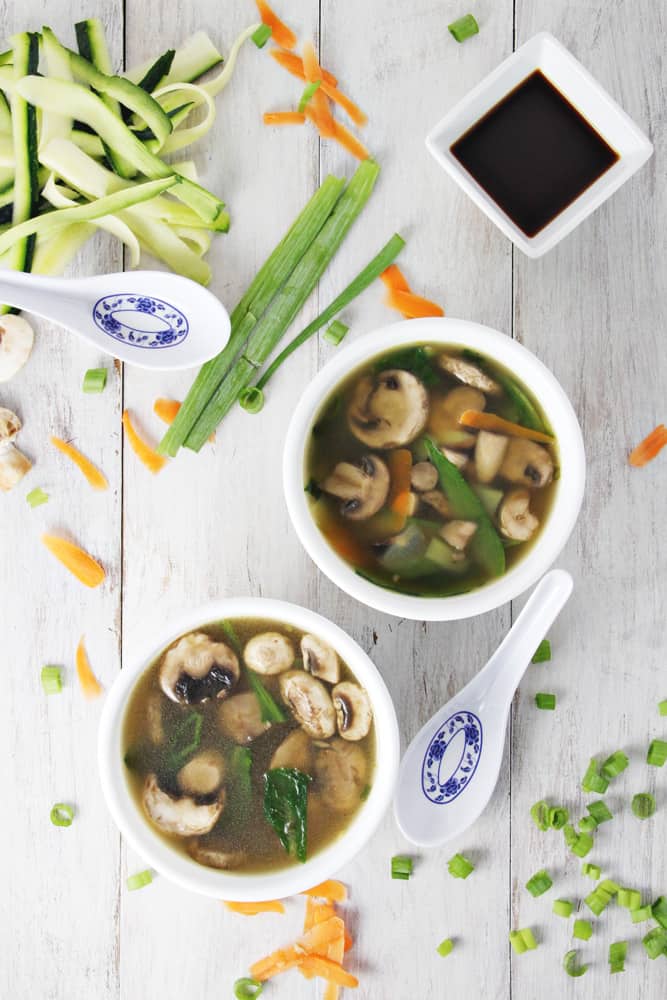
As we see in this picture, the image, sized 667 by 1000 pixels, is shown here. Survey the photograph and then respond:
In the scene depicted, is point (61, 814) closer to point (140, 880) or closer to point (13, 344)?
point (140, 880)

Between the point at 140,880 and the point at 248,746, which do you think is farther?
the point at 140,880

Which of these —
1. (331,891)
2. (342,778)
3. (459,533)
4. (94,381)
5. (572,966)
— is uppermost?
(94,381)

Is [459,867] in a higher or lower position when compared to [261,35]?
lower

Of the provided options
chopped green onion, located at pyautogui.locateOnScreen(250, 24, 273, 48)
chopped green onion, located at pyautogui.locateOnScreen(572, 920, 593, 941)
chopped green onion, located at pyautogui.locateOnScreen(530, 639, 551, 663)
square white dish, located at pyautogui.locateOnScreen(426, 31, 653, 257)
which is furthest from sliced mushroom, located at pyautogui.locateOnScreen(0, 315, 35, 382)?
chopped green onion, located at pyautogui.locateOnScreen(572, 920, 593, 941)

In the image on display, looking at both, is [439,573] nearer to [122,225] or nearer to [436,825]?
[436,825]

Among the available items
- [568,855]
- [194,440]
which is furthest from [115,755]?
[568,855]

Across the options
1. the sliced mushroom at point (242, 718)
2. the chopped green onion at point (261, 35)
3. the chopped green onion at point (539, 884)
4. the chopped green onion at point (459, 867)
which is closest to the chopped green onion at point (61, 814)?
the sliced mushroom at point (242, 718)

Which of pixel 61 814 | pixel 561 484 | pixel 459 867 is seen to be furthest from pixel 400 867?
pixel 561 484
